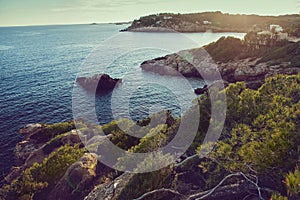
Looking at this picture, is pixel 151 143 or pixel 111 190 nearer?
pixel 111 190

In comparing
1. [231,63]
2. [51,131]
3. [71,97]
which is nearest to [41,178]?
[51,131]

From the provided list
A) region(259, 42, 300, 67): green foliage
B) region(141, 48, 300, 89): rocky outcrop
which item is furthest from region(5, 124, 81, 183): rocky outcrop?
region(259, 42, 300, 67): green foliage

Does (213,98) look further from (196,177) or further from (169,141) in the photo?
(196,177)

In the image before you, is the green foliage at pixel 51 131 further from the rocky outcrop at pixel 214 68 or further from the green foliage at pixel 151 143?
the rocky outcrop at pixel 214 68

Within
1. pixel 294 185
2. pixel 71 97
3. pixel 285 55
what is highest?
pixel 285 55

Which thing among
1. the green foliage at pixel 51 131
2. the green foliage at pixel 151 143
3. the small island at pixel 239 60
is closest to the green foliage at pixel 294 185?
the green foliage at pixel 151 143

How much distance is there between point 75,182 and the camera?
16.5m

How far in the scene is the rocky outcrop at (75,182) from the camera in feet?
52.9

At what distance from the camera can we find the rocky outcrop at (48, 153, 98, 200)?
16109 mm

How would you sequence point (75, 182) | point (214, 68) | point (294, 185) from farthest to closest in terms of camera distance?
point (214, 68), point (75, 182), point (294, 185)

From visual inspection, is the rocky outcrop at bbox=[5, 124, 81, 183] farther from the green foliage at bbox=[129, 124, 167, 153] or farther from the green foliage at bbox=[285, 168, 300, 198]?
the green foliage at bbox=[285, 168, 300, 198]

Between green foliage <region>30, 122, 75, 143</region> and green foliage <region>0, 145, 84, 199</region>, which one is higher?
green foliage <region>0, 145, 84, 199</region>

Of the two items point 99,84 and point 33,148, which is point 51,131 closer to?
point 33,148

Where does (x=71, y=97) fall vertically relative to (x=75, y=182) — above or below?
below
